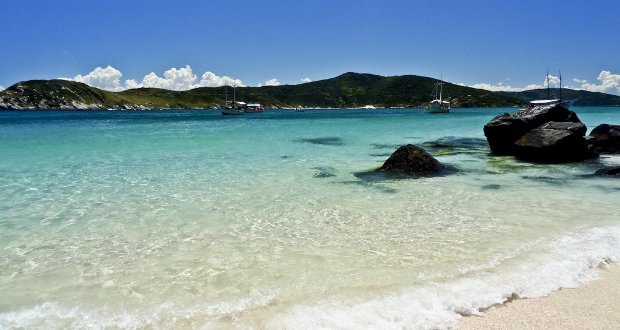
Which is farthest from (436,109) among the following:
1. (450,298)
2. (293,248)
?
(450,298)

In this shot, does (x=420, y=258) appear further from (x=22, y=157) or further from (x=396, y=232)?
(x=22, y=157)

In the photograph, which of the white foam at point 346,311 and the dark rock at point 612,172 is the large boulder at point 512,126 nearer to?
the dark rock at point 612,172

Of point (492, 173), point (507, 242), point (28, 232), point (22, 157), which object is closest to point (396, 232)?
point (507, 242)

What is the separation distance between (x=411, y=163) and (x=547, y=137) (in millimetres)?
8088

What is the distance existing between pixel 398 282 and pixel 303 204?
5.47 m

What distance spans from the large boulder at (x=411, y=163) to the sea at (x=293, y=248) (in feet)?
2.27

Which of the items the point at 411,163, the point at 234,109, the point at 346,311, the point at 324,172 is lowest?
the point at 346,311

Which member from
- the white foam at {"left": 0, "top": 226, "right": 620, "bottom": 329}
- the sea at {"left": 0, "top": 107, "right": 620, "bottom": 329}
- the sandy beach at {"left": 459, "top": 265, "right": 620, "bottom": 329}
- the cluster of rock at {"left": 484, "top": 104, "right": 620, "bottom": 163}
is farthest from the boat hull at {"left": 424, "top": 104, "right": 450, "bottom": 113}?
the sandy beach at {"left": 459, "top": 265, "right": 620, "bottom": 329}

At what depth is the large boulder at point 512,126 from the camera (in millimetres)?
21305

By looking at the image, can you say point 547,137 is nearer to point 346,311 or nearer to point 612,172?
point 612,172

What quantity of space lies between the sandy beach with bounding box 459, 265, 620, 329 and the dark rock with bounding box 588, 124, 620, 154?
20.2 metres

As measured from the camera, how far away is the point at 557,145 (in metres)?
18.5

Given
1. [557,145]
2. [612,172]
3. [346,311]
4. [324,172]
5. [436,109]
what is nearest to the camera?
[346,311]

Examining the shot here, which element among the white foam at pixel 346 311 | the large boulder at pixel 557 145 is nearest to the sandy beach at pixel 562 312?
the white foam at pixel 346 311
